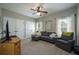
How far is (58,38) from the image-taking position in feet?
7.41

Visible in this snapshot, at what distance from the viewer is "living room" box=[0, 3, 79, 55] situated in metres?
2.08

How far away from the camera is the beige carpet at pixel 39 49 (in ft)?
6.97

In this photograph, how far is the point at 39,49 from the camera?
7.18 feet

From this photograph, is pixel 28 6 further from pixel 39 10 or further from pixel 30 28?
pixel 30 28

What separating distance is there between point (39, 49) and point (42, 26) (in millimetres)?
581

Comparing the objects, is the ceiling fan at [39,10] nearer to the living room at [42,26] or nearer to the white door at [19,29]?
the living room at [42,26]

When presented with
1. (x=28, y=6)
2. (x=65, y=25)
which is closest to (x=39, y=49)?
(x=65, y=25)

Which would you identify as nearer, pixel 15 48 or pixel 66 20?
pixel 15 48
